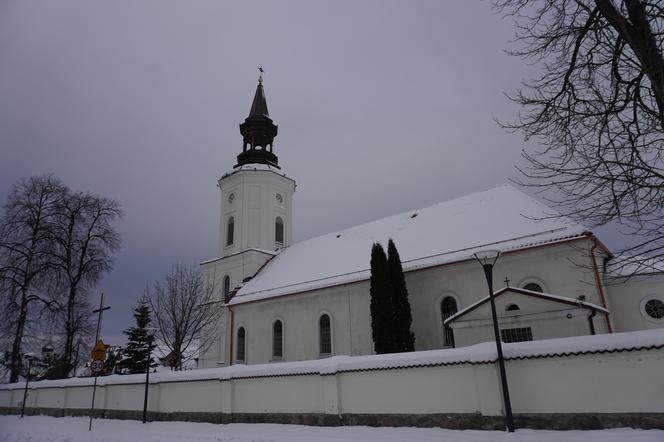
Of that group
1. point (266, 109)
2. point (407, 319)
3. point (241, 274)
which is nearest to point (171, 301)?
point (241, 274)

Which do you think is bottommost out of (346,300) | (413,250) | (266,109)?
(346,300)

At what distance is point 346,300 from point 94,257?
56.7ft

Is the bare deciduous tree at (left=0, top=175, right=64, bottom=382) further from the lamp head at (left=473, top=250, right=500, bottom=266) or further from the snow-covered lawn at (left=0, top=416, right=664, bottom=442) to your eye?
the lamp head at (left=473, top=250, right=500, bottom=266)

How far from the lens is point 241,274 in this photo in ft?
98.8

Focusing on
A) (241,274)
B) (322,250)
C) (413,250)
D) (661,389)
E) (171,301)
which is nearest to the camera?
(661,389)

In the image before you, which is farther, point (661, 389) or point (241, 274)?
point (241, 274)

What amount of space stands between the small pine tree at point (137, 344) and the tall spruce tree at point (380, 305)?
1946 cm

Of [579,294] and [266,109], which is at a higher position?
[266,109]

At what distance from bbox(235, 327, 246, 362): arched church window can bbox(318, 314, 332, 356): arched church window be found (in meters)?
5.93

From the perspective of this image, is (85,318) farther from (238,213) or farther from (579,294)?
(579,294)

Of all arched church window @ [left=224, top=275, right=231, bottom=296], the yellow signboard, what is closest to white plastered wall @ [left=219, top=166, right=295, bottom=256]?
arched church window @ [left=224, top=275, right=231, bottom=296]

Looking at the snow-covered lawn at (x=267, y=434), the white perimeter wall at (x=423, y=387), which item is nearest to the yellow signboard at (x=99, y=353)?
the white perimeter wall at (x=423, y=387)

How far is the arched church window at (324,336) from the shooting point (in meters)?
21.9

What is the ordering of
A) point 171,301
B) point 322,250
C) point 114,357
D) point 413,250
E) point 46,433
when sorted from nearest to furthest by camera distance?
point 46,433, point 413,250, point 171,301, point 322,250, point 114,357
